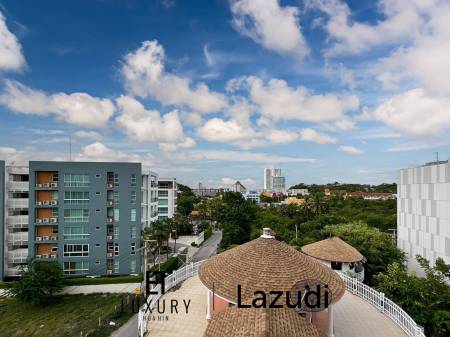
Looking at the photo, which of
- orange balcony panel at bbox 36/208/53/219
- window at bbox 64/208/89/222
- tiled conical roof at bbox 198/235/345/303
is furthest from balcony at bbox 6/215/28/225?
tiled conical roof at bbox 198/235/345/303

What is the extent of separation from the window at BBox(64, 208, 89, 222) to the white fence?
18733mm

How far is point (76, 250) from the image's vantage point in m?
31.3

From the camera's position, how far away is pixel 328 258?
20.6m

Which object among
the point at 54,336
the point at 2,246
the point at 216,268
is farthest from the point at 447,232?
the point at 2,246

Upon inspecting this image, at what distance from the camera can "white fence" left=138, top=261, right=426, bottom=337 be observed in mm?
11469

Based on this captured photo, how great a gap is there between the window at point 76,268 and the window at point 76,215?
4.53 m

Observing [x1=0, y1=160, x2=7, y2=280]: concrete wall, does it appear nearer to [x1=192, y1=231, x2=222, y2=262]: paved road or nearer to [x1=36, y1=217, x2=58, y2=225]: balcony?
[x1=36, y1=217, x2=58, y2=225]: balcony

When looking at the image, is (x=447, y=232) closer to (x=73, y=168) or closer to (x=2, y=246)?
(x=73, y=168)

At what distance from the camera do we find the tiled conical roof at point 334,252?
20453mm

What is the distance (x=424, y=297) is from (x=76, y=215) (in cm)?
3096

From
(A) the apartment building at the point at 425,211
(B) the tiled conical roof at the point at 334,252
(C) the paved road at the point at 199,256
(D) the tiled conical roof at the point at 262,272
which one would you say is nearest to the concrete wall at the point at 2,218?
(C) the paved road at the point at 199,256

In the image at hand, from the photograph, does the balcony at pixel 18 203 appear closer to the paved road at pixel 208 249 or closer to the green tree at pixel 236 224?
the paved road at pixel 208 249

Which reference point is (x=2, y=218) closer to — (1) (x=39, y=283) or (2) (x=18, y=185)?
(2) (x=18, y=185)

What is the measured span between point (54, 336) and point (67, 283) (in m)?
9.07
